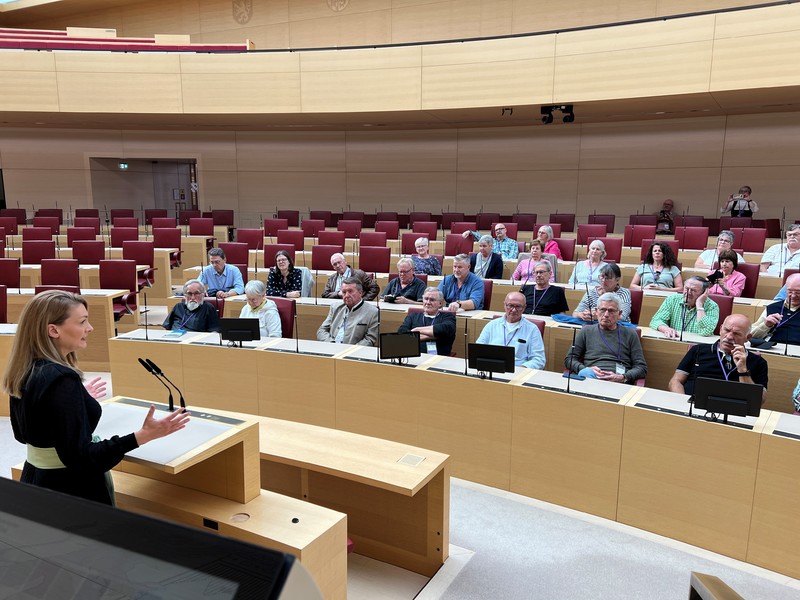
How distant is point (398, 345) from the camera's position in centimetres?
356

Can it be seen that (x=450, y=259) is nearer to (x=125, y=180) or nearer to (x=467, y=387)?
(x=467, y=387)

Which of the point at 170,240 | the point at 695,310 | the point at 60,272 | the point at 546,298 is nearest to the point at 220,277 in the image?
the point at 60,272

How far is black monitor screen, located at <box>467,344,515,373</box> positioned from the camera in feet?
10.7

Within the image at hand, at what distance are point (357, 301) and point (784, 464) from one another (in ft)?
9.70

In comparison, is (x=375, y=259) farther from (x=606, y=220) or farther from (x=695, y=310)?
(x=606, y=220)

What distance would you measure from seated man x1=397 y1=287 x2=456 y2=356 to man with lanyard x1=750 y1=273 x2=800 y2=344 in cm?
214

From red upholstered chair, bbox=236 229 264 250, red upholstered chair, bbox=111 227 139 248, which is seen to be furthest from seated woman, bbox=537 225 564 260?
red upholstered chair, bbox=111 227 139 248

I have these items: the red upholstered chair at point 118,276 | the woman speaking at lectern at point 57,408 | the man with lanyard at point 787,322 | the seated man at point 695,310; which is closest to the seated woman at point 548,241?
the seated man at point 695,310

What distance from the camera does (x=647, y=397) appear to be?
306cm

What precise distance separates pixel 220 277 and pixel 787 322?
5.07m

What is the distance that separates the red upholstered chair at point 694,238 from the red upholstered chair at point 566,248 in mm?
1481

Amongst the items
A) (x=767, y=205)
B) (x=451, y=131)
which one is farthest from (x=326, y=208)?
(x=767, y=205)

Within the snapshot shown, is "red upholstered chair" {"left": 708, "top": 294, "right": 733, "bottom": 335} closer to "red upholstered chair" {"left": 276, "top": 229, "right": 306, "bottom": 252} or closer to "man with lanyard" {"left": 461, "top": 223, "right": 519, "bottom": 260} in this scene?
"man with lanyard" {"left": 461, "top": 223, "right": 519, "bottom": 260}

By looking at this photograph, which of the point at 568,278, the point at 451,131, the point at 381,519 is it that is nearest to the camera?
the point at 381,519
